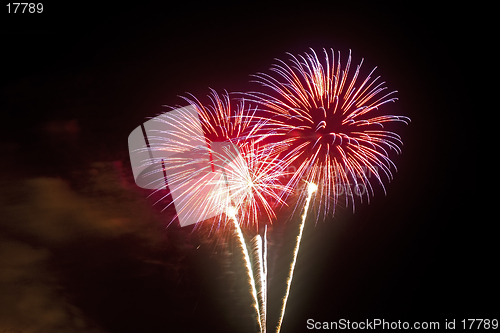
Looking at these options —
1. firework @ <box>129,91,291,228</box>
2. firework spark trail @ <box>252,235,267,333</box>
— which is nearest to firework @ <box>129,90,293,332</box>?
firework @ <box>129,91,291,228</box>

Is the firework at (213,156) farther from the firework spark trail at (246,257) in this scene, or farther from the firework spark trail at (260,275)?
the firework spark trail at (260,275)

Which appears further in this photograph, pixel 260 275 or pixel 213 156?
pixel 260 275

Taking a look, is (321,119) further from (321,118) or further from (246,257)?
(246,257)

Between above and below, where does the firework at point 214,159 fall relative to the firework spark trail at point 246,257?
above

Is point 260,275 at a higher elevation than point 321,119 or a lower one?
→ lower

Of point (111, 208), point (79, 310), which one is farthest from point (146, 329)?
point (111, 208)

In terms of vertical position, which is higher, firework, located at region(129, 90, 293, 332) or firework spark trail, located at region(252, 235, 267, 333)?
firework, located at region(129, 90, 293, 332)

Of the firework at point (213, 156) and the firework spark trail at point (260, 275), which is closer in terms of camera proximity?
the firework at point (213, 156)

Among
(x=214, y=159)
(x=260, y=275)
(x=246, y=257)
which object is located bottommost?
(x=260, y=275)

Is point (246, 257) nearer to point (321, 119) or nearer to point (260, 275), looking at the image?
point (260, 275)

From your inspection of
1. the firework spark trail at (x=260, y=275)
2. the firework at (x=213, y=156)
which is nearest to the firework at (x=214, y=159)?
the firework at (x=213, y=156)

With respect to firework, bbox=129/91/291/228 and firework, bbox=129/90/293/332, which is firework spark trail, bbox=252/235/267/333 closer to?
firework, bbox=129/90/293/332

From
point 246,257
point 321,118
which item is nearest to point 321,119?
point 321,118
